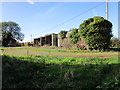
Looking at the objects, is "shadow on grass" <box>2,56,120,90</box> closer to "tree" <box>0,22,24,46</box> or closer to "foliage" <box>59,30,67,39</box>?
"foliage" <box>59,30,67,39</box>

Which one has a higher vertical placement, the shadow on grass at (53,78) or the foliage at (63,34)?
the foliage at (63,34)

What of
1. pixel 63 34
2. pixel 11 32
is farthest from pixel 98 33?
pixel 11 32

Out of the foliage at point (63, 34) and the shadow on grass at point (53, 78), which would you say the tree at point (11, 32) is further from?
the shadow on grass at point (53, 78)

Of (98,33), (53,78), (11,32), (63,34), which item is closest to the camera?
(53,78)

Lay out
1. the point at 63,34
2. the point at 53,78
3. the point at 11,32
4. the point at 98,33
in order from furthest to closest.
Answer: the point at 11,32 → the point at 63,34 → the point at 98,33 → the point at 53,78

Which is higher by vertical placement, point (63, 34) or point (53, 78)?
point (63, 34)

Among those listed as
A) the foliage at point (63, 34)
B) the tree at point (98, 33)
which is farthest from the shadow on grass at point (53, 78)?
the foliage at point (63, 34)

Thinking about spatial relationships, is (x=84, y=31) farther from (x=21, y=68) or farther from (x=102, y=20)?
(x=21, y=68)

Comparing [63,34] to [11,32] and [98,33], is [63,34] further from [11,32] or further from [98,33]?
[11,32]

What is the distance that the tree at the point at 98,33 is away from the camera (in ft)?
40.5

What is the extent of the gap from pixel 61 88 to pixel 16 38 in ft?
145

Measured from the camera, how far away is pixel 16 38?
43531 millimetres

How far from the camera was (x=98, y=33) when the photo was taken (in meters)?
12.4

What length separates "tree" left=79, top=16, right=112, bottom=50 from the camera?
12344mm
